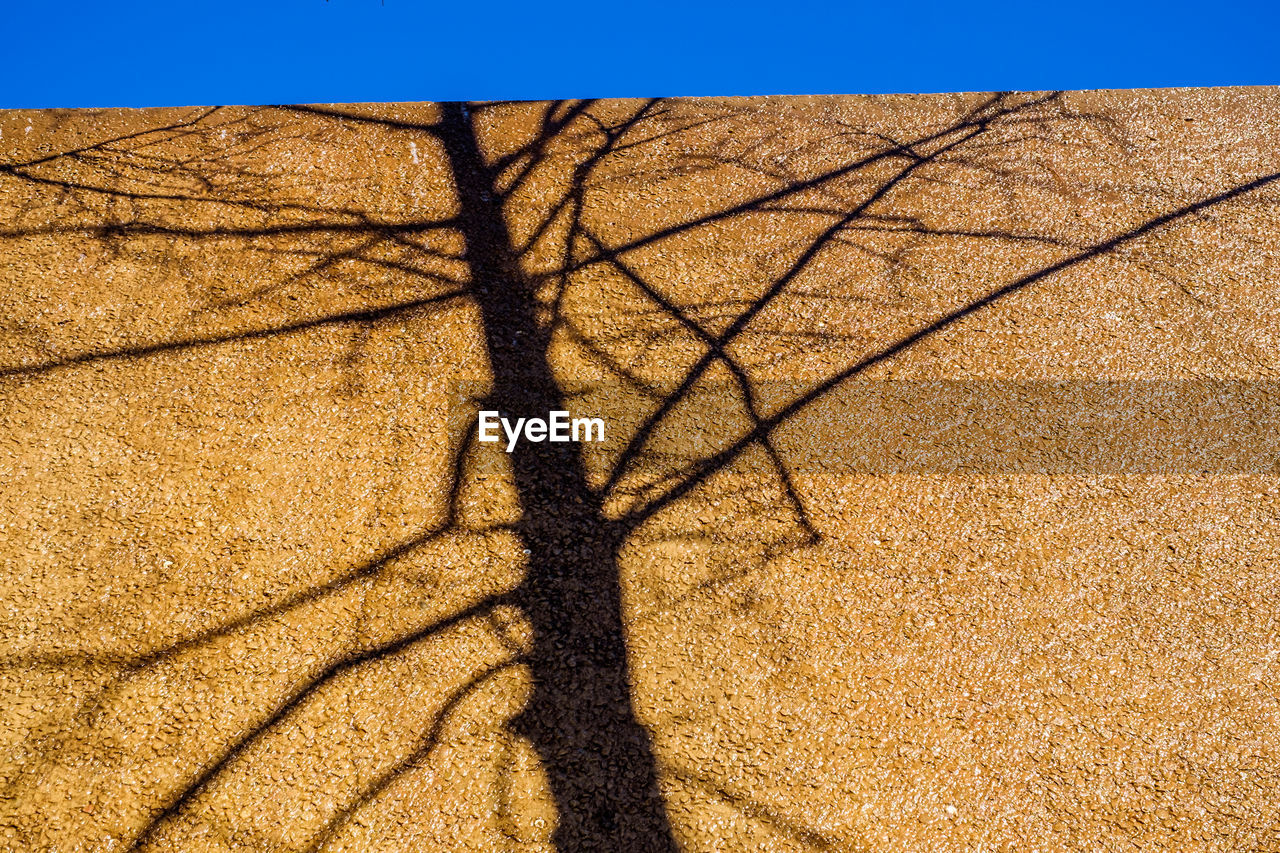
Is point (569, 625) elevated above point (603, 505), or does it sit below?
below

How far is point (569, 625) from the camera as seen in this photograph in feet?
7.23

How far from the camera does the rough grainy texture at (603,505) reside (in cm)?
196

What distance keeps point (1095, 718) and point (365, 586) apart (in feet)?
5.73

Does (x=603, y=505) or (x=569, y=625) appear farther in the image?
(x=603, y=505)

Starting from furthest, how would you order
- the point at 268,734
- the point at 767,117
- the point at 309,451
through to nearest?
the point at 767,117 → the point at 309,451 → the point at 268,734

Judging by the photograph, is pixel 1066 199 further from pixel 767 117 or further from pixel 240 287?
pixel 240 287

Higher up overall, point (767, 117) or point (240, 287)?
point (767, 117)

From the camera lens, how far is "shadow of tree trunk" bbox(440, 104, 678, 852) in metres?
1.91

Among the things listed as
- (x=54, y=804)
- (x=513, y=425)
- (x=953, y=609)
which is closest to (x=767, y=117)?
(x=513, y=425)

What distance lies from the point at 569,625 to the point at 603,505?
379 millimetres

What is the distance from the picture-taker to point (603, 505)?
2467 mm

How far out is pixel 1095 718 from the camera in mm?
2098

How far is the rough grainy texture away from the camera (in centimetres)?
196

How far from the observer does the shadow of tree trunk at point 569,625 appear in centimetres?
191
